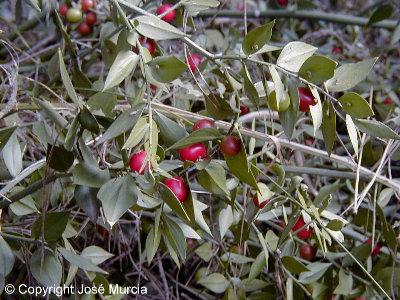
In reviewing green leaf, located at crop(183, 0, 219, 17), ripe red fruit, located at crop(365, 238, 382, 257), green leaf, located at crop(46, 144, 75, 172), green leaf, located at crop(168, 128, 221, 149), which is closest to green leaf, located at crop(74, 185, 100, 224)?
green leaf, located at crop(46, 144, 75, 172)

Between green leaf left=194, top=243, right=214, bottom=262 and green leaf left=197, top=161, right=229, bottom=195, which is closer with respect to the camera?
green leaf left=197, top=161, right=229, bottom=195

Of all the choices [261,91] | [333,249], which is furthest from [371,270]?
[261,91]

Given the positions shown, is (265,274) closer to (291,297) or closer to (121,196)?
(291,297)

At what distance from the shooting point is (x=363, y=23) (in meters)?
1.23

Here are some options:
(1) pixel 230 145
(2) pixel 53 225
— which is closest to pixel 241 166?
(1) pixel 230 145

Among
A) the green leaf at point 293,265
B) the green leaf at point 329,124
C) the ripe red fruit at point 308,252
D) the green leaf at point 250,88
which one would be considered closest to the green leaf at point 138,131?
the green leaf at point 250,88

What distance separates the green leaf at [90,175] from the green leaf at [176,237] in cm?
9

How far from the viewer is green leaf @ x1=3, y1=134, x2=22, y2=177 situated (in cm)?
64

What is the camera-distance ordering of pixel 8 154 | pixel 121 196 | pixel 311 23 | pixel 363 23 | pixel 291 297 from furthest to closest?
pixel 311 23, pixel 363 23, pixel 291 297, pixel 8 154, pixel 121 196

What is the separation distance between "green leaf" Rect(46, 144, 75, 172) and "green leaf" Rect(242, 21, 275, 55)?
0.23m

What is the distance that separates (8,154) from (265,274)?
0.50 m

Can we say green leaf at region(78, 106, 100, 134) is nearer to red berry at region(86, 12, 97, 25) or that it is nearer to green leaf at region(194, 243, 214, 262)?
green leaf at region(194, 243, 214, 262)

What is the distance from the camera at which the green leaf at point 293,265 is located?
0.74m

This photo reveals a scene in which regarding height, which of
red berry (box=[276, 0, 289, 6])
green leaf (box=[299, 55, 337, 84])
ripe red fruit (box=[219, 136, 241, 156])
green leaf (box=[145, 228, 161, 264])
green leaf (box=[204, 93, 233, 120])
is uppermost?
green leaf (box=[299, 55, 337, 84])
